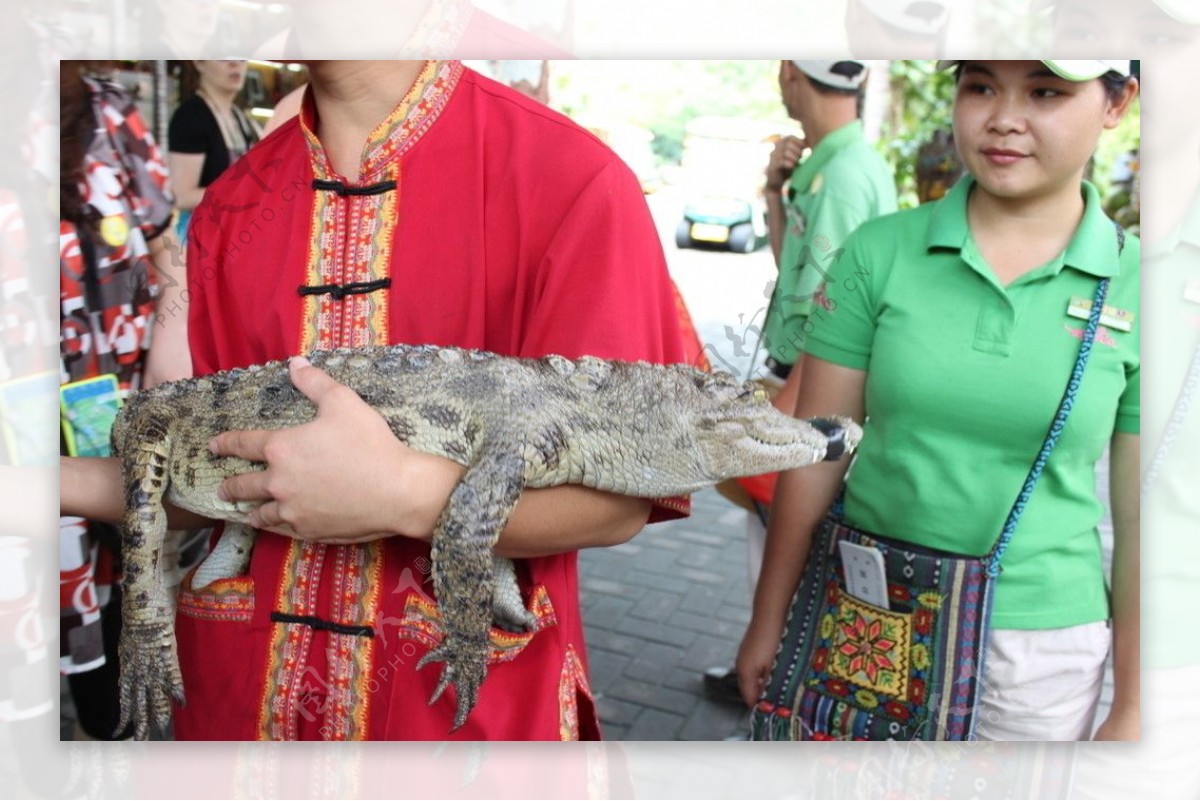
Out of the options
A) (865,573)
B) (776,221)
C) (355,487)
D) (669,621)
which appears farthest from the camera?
(669,621)

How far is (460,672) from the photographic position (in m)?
1.19

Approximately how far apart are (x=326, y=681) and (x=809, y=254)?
43.5 inches

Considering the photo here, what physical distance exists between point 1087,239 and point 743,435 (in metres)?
0.64

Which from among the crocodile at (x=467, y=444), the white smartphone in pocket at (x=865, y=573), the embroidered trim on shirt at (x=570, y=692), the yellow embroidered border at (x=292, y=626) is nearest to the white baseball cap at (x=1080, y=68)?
the crocodile at (x=467, y=444)

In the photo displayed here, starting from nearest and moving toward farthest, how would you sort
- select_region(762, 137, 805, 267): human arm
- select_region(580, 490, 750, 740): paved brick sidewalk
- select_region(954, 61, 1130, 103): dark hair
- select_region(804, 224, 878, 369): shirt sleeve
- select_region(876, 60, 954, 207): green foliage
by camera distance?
select_region(954, 61, 1130, 103): dark hair < select_region(804, 224, 878, 369): shirt sleeve < select_region(876, 60, 954, 207): green foliage < select_region(762, 137, 805, 267): human arm < select_region(580, 490, 750, 740): paved brick sidewalk

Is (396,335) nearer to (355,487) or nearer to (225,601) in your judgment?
(355,487)

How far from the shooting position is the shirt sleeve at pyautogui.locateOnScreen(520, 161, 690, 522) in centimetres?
116

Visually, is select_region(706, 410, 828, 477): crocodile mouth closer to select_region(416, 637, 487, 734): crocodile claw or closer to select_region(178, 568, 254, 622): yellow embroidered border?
select_region(416, 637, 487, 734): crocodile claw

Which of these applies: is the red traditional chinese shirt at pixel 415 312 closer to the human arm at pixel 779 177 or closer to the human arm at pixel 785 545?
the human arm at pixel 785 545

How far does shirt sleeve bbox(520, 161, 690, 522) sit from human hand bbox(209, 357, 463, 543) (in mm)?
207

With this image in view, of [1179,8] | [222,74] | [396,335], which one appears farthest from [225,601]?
[1179,8]

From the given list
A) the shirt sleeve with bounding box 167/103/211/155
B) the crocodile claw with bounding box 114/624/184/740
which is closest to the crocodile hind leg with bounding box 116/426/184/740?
the crocodile claw with bounding box 114/624/184/740

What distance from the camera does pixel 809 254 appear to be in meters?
1.77

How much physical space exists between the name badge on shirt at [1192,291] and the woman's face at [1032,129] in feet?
0.91
